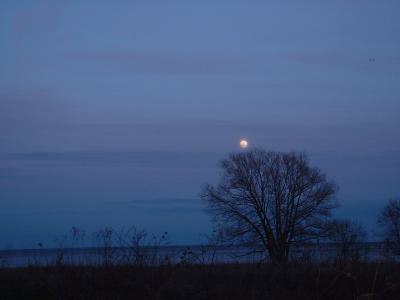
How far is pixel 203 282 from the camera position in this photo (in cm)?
977

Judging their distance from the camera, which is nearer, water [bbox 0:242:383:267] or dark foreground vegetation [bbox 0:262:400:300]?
dark foreground vegetation [bbox 0:262:400:300]

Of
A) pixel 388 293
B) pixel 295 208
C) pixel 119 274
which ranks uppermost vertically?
pixel 295 208

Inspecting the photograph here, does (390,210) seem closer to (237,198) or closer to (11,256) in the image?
(237,198)

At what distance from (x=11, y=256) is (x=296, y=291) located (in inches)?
226

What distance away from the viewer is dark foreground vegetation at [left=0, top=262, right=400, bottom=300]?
9.14 meters

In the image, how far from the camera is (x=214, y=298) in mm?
9250

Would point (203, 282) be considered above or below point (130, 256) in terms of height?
below

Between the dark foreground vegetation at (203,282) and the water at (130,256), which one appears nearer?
the dark foreground vegetation at (203,282)

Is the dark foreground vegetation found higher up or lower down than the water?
lower down

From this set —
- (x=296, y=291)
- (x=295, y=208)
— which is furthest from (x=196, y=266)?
(x=295, y=208)

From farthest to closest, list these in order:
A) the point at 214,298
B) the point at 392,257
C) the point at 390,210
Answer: the point at 390,210
the point at 392,257
the point at 214,298

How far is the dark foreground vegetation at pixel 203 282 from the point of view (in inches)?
360

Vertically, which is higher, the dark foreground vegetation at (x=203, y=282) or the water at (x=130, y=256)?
the water at (x=130, y=256)

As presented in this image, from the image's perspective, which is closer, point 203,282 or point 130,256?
point 203,282
